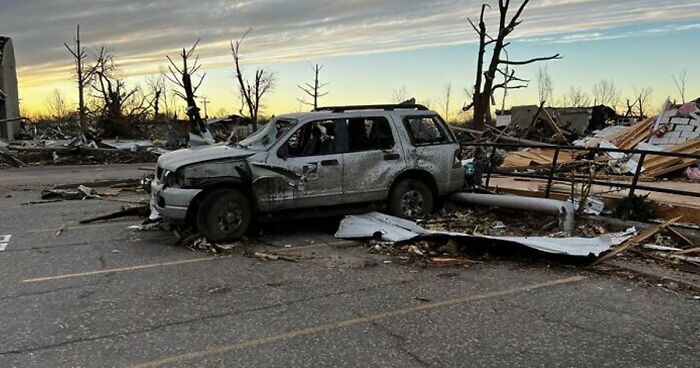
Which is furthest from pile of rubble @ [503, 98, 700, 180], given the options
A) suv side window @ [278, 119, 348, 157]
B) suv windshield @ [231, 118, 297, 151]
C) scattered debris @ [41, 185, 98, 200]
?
scattered debris @ [41, 185, 98, 200]

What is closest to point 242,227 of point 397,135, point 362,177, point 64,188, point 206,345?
point 362,177

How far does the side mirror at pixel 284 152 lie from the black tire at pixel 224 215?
0.80 m

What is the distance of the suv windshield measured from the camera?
28.0ft

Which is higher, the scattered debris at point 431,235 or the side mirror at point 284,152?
the side mirror at point 284,152

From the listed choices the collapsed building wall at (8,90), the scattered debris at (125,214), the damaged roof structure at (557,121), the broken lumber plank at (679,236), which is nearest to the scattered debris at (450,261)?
the broken lumber plank at (679,236)

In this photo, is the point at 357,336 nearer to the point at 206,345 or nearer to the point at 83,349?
the point at 206,345

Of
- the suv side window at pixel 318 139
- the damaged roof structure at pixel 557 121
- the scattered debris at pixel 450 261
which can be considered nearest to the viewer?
the scattered debris at pixel 450 261

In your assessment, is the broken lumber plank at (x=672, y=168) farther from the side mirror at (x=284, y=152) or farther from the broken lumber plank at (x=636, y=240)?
the side mirror at (x=284, y=152)

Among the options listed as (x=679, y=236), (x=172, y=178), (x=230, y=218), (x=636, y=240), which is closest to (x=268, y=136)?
(x=230, y=218)

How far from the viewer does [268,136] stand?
8836 mm

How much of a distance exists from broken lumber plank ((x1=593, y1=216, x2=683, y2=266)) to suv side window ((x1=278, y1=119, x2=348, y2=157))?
396 centimetres

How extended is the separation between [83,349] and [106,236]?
186 inches

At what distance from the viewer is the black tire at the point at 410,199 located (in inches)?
364

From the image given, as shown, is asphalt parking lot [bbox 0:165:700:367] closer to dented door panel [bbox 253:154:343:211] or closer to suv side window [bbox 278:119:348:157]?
dented door panel [bbox 253:154:343:211]
